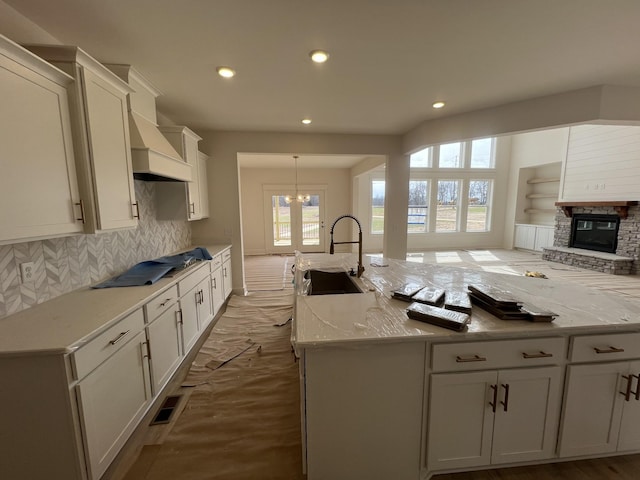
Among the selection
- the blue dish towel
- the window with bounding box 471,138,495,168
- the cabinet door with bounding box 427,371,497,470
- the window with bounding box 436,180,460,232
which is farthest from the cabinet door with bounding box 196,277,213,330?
the window with bounding box 471,138,495,168

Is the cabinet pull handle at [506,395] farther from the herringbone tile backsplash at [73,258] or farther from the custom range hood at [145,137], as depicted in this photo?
the custom range hood at [145,137]

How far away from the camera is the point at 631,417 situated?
1408mm

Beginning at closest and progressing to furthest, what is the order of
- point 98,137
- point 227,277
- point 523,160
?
point 98,137
point 227,277
point 523,160

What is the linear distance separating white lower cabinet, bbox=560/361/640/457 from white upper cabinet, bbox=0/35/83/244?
285 centimetres

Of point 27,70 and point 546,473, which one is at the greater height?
point 27,70

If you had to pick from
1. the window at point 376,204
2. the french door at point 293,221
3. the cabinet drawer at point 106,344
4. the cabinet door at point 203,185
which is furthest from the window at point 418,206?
the cabinet drawer at point 106,344

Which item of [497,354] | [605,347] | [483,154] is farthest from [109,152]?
[483,154]

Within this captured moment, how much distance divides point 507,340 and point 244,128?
13.4ft

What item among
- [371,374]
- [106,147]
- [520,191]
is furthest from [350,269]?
[520,191]

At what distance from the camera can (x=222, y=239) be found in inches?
167

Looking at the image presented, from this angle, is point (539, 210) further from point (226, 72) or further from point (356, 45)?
point (226, 72)

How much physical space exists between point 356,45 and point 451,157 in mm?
7908

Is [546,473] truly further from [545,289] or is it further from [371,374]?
[371,374]

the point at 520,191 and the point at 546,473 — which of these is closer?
the point at 546,473
